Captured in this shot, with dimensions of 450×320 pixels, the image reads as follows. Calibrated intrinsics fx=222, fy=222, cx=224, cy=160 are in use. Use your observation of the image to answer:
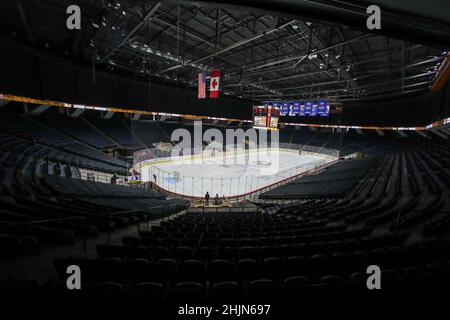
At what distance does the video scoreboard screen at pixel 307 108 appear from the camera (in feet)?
78.5

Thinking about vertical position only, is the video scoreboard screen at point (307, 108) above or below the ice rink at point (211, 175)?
above

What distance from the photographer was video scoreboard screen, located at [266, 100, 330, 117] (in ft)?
78.5

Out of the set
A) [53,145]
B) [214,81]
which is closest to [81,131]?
[53,145]

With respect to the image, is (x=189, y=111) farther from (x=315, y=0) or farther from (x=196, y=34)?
(x=315, y=0)

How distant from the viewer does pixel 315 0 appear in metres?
2.19

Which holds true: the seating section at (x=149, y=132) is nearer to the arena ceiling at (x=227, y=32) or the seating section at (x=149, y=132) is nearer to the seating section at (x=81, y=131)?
the seating section at (x=81, y=131)

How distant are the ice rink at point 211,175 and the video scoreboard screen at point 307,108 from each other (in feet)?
20.4

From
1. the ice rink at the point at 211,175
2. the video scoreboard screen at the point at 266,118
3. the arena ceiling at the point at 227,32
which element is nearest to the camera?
the arena ceiling at the point at 227,32

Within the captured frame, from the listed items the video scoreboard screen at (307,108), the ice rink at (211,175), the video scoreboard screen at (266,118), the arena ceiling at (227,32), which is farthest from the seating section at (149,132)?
the video scoreboard screen at (307,108)

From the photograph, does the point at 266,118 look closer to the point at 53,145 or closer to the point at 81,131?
the point at 53,145

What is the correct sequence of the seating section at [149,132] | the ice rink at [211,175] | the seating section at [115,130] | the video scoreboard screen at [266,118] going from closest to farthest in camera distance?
the ice rink at [211,175], the video scoreboard screen at [266,118], the seating section at [115,130], the seating section at [149,132]

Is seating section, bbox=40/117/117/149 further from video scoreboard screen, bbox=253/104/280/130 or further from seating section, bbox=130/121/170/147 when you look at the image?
video scoreboard screen, bbox=253/104/280/130
